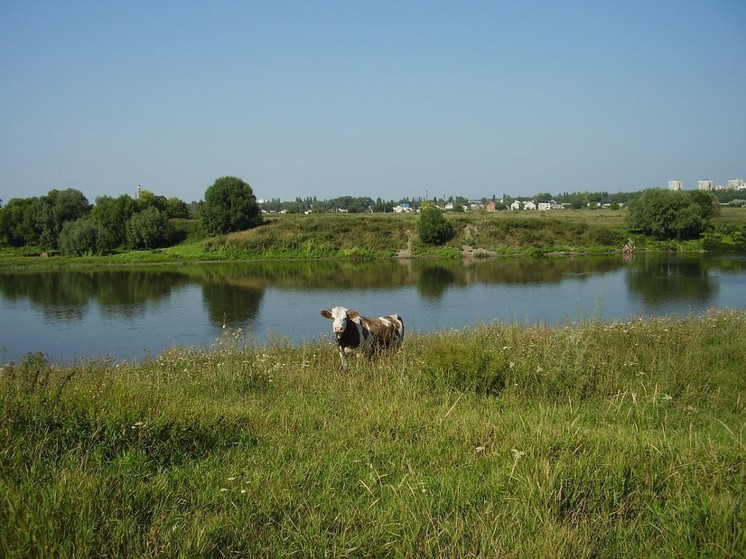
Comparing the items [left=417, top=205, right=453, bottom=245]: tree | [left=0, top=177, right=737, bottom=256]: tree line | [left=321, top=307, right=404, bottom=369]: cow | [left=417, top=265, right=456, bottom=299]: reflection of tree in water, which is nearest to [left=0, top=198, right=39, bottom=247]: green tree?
[left=0, top=177, right=737, bottom=256]: tree line

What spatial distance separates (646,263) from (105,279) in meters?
49.0

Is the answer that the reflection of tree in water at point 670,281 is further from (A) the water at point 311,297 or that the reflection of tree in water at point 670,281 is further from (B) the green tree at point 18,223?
(B) the green tree at point 18,223

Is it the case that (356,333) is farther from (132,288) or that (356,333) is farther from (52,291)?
(52,291)

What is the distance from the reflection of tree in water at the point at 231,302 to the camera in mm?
26422

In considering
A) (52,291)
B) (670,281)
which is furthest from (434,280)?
A: (52,291)

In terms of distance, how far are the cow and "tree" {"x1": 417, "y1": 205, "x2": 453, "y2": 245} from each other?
57403 mm

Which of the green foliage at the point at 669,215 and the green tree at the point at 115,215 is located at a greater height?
the green tree at the point at 115,215

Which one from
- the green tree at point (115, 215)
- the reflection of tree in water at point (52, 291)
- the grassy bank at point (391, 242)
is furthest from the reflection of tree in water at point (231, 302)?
the green tree at point (115, 215)

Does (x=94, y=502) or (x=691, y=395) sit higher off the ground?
(x=94, y=502)

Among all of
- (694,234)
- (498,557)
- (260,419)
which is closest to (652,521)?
(498,557)

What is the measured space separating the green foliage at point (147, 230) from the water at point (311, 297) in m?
14.6

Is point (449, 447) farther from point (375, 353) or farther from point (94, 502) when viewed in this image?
point (375, 353)

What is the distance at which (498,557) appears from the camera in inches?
130

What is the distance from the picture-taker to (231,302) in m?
32.5
